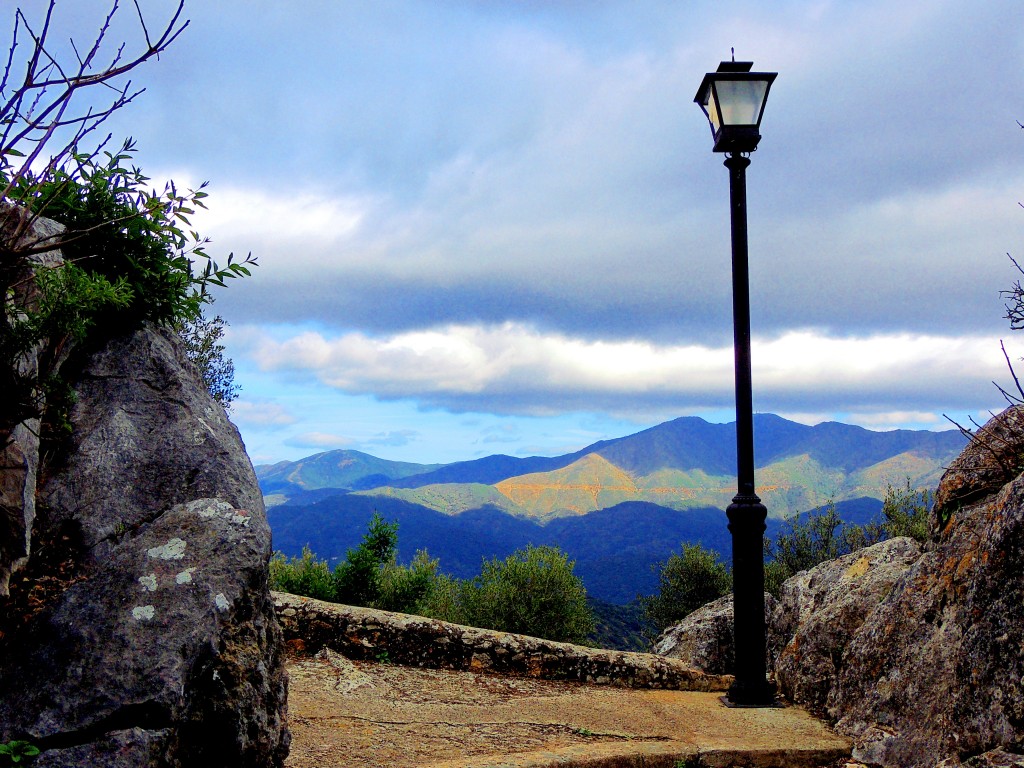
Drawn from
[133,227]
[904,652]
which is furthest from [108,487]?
[904,652]

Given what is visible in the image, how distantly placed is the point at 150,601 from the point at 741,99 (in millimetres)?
7396

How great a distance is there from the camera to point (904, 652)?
5.97 meters

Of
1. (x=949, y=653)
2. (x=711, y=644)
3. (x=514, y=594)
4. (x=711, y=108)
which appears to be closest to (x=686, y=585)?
(x=514, y=594)

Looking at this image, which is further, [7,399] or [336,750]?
[336,750]

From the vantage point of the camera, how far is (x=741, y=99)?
8.28 meters

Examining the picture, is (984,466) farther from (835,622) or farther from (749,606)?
(749,606)

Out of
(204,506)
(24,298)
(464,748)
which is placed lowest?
(464,748)

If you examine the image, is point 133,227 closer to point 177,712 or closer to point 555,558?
point 177,712

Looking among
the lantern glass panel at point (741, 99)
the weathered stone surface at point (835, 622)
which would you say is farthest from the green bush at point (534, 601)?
the lantern glass panel at point (741, 99)

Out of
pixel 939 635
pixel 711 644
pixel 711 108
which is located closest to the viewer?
pixel 939 635

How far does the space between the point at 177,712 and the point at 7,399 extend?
186cm

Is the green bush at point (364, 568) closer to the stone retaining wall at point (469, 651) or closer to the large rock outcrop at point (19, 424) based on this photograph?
the stone retaining wall at point (469, 651)

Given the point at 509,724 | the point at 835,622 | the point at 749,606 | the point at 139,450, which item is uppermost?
the point at 139,450

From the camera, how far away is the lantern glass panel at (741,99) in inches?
325
